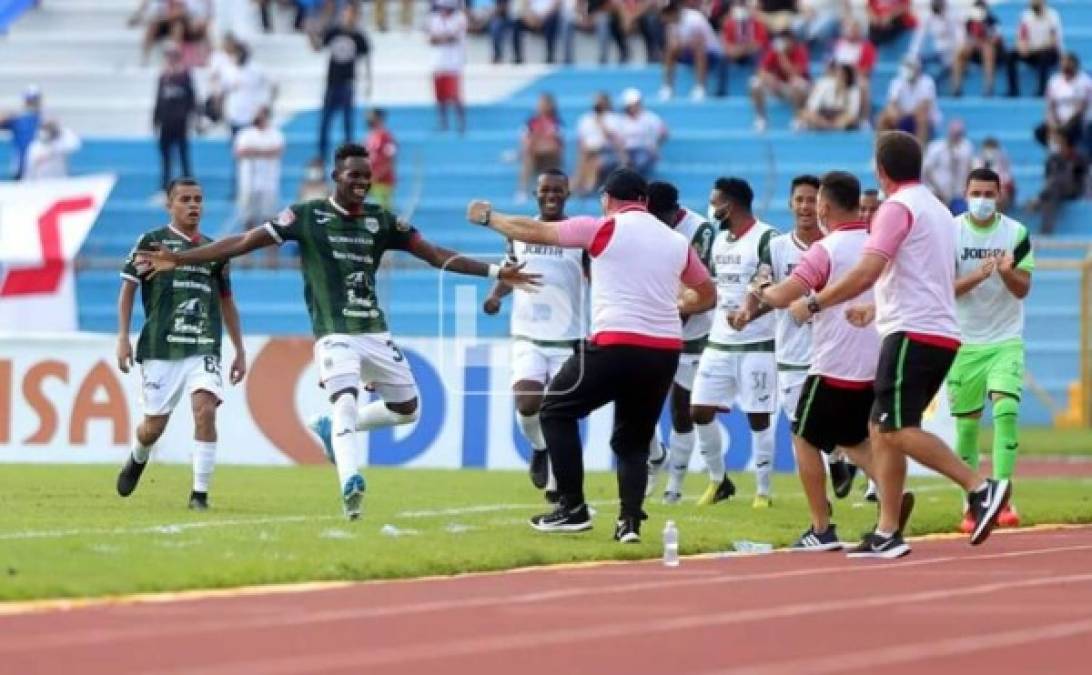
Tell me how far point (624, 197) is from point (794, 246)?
4205 millimetres

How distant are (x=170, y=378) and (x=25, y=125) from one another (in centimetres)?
2155

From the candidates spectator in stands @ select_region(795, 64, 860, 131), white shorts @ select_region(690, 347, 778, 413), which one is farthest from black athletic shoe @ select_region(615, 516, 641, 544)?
spectator in stands @ select_region(795, 64, 860, 131)

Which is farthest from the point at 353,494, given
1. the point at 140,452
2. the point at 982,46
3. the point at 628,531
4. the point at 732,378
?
the point at 982,46

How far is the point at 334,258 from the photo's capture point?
1736 cm

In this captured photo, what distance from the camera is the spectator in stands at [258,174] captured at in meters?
38.3

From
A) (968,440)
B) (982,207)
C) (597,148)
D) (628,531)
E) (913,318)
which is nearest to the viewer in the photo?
(913,318)

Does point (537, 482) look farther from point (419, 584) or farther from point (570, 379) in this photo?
point (419, 584)

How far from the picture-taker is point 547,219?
61.7ft

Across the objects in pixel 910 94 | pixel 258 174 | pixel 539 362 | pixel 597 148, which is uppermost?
pixel 910 94

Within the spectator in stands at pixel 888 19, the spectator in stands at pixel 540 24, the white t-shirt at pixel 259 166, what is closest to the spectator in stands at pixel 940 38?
the spectator in stands at pixel 888 19

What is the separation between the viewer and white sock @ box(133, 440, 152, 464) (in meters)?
19.5

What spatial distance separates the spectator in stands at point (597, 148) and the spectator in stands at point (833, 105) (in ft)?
8.72

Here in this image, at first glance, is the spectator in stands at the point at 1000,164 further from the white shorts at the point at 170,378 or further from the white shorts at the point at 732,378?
the white shorts at the point at 170,378

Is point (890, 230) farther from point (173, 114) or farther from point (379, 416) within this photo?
point (173, 114)
